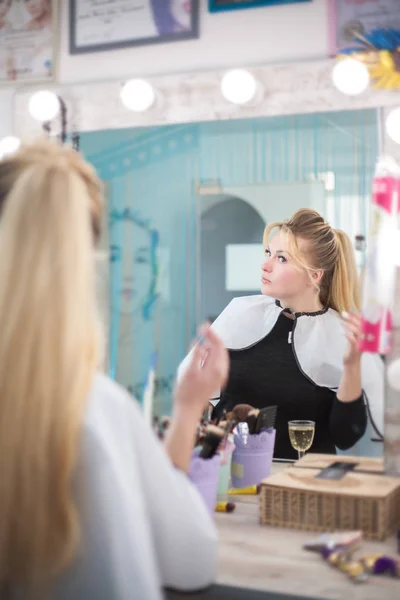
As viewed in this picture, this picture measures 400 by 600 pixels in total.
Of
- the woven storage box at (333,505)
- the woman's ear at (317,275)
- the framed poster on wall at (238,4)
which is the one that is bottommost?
the woven storage box at (333,505)

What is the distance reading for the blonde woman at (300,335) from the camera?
1578 mm

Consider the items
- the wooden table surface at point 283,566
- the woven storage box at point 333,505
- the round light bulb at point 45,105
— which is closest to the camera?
the wooden table surface at point 283,566

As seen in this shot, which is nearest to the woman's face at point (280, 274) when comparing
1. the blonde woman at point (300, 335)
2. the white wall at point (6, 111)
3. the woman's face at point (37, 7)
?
the blonde woman at point (300, 335)

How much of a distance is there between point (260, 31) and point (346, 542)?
4.45 ft

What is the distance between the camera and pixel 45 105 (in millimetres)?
2055

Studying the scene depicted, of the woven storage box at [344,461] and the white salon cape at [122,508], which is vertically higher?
the white salon cape at [122,508]

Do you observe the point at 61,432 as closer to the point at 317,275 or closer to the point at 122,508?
the point at 122,508

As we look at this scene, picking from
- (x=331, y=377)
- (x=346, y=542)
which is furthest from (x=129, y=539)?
(x=331, y=377)

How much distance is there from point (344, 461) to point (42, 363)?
0.81 metres

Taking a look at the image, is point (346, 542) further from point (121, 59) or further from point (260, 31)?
point (121, 59)

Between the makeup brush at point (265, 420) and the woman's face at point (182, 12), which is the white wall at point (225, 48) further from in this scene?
the makeup brush at point (265, 420)

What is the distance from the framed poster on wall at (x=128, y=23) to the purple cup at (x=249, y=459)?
1136 millimetres

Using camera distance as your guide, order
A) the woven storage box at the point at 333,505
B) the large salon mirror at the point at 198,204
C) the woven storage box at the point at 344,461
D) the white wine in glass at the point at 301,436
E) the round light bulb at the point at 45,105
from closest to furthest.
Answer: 1. the woven storage box at the point at 333,505
2. the woven storage box at the point at 344,461
3. the white wine in glass at the point at 301,436
4. the large salon mirror at the point at 198,204
5. the round light bulb at the point at 45,105

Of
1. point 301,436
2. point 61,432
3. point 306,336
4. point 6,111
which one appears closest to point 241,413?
point 301,436
